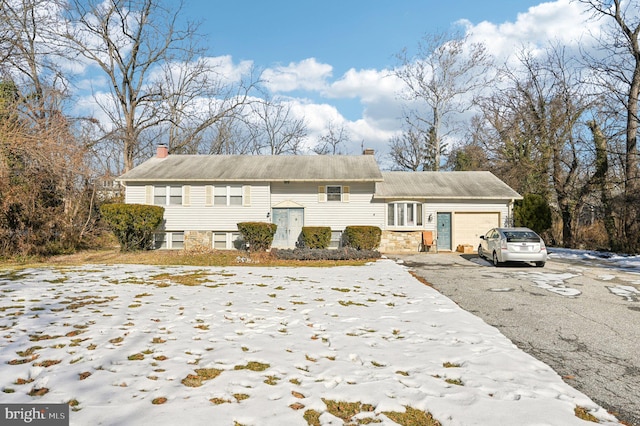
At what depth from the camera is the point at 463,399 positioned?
3285 millimetres

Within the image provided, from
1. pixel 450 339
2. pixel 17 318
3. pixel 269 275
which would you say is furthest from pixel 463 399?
pixel 269 275

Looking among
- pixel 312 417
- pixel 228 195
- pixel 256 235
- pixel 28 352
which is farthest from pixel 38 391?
pixel 228 195

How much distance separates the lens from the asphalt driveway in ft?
13.0

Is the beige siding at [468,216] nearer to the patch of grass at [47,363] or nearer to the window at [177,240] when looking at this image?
the window at [177,240]

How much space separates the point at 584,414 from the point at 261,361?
319 cm

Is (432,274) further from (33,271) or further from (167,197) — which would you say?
(167,197)

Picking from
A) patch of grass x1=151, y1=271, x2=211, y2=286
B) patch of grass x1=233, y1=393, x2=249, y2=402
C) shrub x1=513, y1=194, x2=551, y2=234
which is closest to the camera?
patch of grass x1=233, y1=393, x2=249, y2=402

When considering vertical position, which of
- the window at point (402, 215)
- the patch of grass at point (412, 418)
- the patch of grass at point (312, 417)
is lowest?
the patch of grass at point (412, 418)

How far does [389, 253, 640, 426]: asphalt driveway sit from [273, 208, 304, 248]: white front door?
24.4 feet

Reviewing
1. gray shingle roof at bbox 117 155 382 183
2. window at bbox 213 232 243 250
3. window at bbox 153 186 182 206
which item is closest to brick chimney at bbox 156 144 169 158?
gray shingle roof at bbox 117 155 382 183

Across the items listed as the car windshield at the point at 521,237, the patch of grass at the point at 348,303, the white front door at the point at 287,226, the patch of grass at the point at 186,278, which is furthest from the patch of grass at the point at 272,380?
the white front door at the point at 287,226

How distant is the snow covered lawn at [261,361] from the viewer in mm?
3041

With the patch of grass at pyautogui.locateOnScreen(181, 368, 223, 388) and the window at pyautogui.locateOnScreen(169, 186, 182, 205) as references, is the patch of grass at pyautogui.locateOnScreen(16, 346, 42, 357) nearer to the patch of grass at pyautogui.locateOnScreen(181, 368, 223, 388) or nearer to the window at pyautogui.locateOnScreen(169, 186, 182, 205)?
the patch of grass at pyautogui.locateOnScreen(181, 368, 223, 388)

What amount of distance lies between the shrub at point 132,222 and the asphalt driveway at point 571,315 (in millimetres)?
12005
